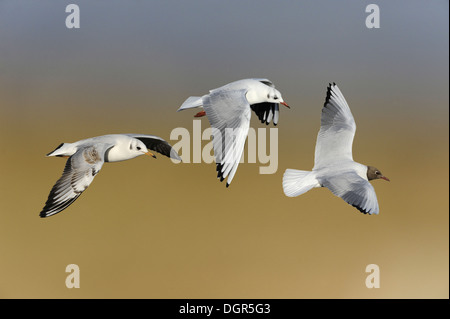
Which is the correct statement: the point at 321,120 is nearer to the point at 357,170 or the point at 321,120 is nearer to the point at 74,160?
the point at 357,170

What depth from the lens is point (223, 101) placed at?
227 centimetres

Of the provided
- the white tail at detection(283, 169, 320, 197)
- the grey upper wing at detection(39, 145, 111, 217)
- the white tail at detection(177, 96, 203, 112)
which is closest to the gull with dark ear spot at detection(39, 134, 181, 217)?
the grey upper wing at detection(39, 145, 111, 217)

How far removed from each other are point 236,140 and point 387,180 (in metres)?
0.80

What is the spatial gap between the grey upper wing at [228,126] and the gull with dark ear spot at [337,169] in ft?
1.10

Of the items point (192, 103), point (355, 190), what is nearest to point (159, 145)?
point (192, 103)

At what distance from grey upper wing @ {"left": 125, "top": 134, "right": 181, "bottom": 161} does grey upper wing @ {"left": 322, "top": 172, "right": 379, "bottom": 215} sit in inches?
27.2

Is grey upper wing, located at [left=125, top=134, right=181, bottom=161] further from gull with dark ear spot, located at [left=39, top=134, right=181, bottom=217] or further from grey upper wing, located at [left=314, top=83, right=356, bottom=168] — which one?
grey upper wing, located at [left=314, top=83, right=356, bottom=168]

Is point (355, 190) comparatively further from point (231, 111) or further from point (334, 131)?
point (231, 111)

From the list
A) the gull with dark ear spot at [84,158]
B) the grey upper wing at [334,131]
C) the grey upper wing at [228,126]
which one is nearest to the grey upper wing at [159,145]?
the gull with dark ear spot at [84,158]

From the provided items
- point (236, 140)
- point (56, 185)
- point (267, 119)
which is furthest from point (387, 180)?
point (56, 185)

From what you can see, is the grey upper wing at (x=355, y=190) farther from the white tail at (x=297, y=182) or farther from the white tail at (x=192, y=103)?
the white tail at (x=192, y=103)

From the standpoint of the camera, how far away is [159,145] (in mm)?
2592

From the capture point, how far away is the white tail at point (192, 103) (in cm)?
238

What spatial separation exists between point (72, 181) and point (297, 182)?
34.0 inches
